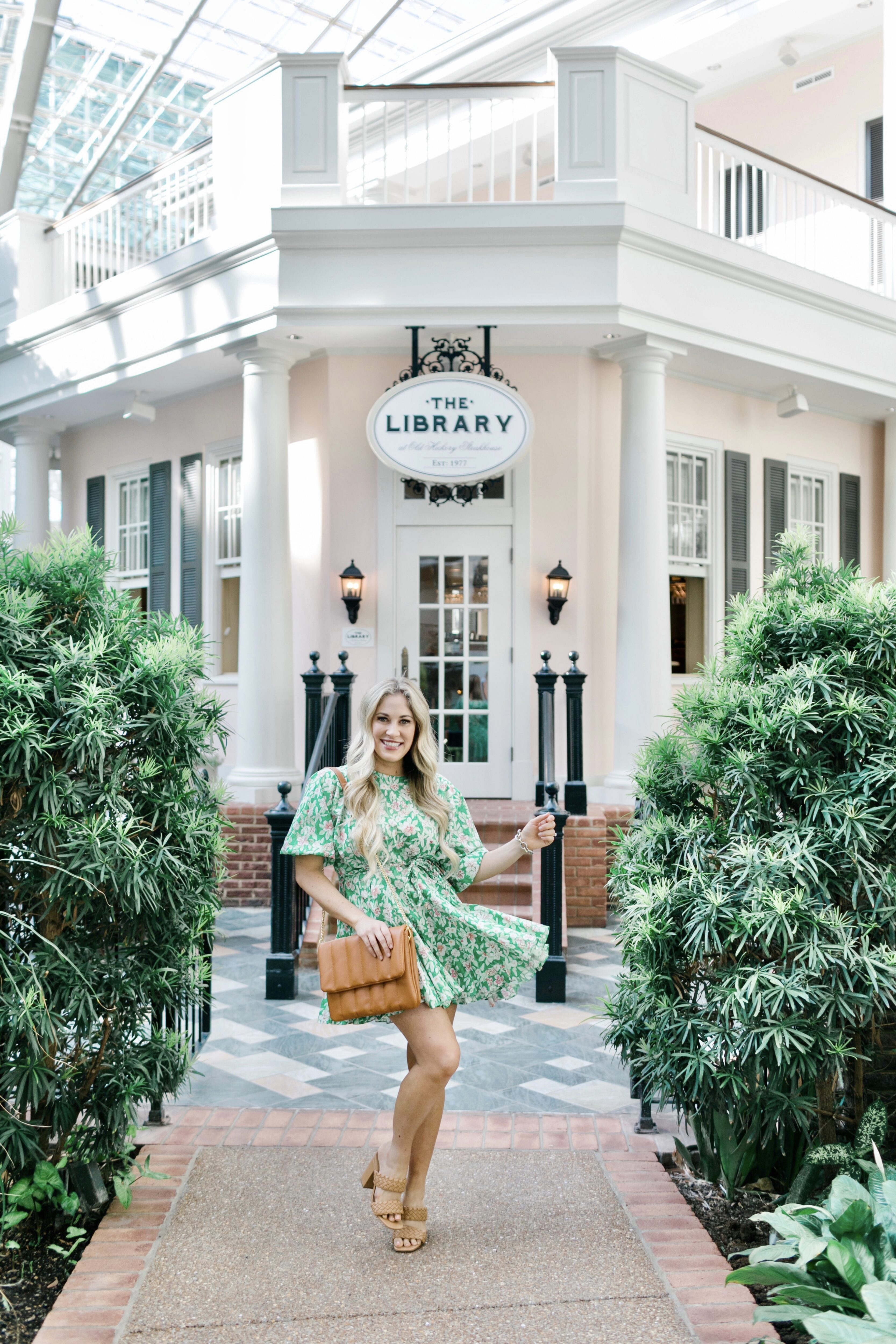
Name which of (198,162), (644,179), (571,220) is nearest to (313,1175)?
(571,220)

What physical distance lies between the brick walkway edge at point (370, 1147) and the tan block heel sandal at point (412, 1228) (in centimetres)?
60

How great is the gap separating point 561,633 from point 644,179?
325cm

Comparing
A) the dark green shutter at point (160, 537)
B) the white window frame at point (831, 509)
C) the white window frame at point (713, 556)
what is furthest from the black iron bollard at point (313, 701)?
the white window frame at point (831, 509)

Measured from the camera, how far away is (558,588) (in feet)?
27.5

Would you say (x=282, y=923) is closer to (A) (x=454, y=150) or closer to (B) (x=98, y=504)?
(B) (x=98, y=504)

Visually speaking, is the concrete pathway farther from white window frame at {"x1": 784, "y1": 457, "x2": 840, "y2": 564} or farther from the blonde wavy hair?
white window frame at {"x1": 784, "y1": 457, "x2": 840, "y2": 564}

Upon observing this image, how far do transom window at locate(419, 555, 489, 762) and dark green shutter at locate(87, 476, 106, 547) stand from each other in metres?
3.93

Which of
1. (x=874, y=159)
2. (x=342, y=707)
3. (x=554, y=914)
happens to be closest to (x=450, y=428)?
(x=342, y=707)

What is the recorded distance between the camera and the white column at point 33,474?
1051 cm

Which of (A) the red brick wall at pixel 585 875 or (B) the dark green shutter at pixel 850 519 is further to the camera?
(B) the dark green shutter at pixel 850 519

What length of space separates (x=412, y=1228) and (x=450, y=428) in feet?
18.7

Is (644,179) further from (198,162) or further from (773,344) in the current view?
(198,162)

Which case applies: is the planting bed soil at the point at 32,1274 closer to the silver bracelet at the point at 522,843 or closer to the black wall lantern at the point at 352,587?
the silver bracelet at the point at 522,843

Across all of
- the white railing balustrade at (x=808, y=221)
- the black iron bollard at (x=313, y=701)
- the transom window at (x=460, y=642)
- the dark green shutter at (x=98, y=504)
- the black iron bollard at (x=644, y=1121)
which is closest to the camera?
the black iron bollard at (x=644, y=1121)
